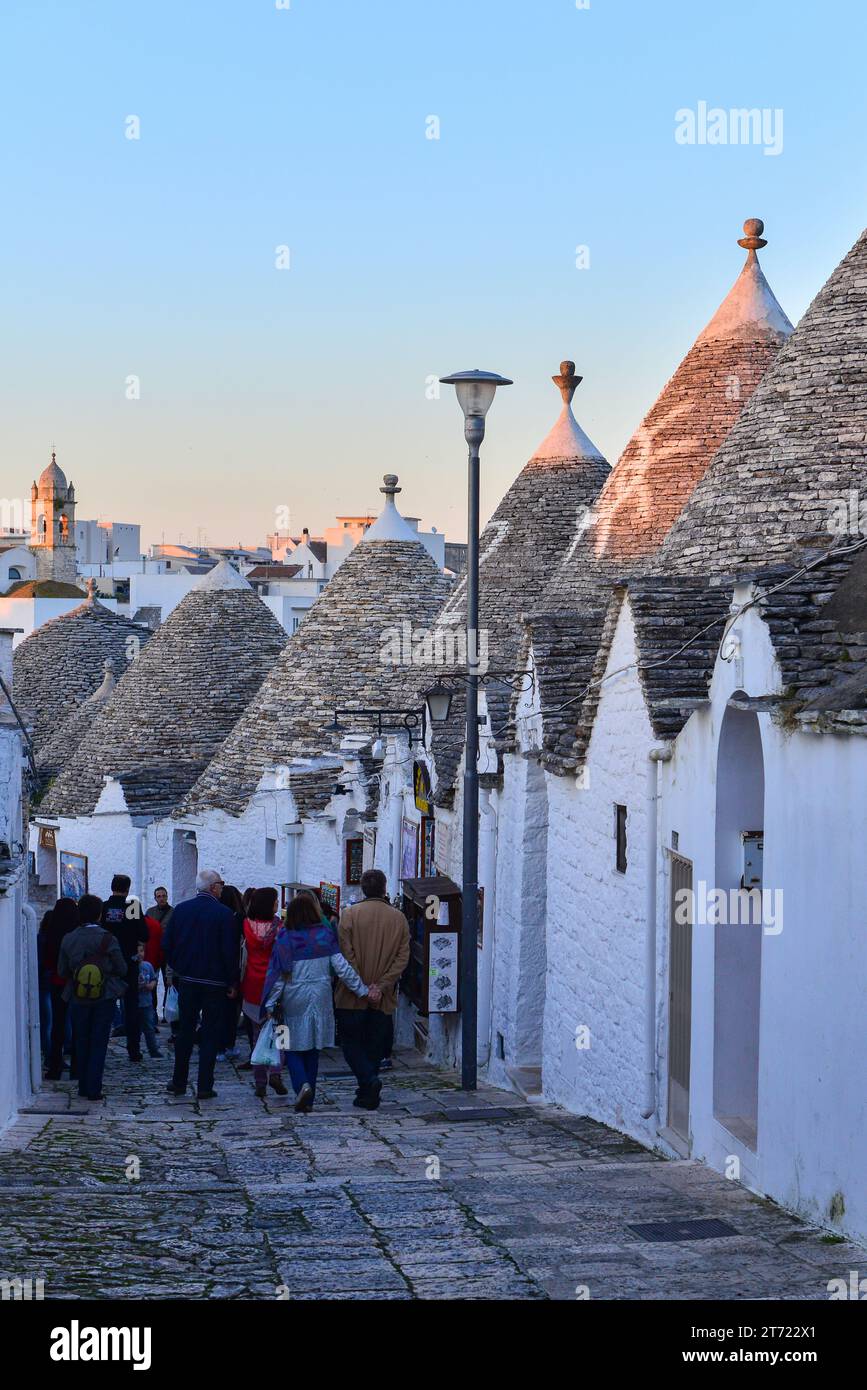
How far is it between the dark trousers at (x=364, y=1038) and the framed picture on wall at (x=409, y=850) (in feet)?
25.3

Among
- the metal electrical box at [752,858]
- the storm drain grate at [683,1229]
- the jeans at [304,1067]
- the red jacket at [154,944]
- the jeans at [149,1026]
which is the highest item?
the metal electrical box at [752,858]

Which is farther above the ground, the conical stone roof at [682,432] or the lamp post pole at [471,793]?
the conical stone roof at [682,432]

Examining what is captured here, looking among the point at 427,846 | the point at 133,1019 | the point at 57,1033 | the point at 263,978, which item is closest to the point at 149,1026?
the point at 133,1019

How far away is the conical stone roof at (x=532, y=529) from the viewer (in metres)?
19.9

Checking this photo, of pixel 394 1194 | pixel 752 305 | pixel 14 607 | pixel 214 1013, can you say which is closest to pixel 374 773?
pixel 752 305

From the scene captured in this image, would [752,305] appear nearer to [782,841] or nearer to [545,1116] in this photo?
[545,1116]

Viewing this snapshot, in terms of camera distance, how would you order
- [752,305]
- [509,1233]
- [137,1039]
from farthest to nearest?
[752,305] < [137,1039] < [509,1233]

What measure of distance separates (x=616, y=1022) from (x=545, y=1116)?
84cm

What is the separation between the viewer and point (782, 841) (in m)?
7.68

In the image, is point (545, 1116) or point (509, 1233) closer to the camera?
point (509, 1233)

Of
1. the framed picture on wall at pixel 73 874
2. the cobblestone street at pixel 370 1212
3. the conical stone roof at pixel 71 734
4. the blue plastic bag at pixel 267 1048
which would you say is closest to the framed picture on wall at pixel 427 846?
the cobblestone street at pixel 370 1212

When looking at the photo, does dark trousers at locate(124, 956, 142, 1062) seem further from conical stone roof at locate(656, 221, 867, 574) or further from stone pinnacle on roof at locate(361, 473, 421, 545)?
stone pinnacle on roof at locate(361, 473, 421, 545)

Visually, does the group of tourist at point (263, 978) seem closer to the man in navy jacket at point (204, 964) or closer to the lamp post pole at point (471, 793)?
the man in navy jacket at point (204, 964)

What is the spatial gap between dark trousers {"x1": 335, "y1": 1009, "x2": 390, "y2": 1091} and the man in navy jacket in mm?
862
